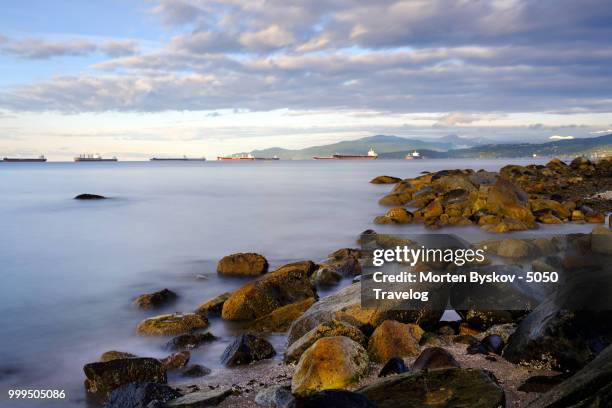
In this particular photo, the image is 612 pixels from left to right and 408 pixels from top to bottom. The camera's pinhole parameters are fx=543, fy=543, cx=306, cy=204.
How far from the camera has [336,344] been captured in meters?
6.28

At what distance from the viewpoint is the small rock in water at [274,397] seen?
17.7 ft

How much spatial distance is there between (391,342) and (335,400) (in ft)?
10.4

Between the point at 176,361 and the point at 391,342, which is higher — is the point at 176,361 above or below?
below

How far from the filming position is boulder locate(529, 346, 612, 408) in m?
3.58

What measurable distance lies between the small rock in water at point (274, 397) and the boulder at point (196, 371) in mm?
1447

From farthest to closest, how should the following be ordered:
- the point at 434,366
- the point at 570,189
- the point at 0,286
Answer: the point at 570,189
the point at 0,286
the point at 434,366

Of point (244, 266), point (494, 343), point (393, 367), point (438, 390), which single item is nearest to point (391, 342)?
point (393, 367)

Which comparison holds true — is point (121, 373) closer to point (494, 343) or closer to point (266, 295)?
point (266, 295)

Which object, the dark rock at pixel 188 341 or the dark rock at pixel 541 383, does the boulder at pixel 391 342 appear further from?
the dark rock at pixel 188 341

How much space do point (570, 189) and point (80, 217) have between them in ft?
99.8

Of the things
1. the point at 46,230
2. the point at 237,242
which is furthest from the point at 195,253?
the point at 46,230

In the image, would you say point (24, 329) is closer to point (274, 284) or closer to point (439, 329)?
point (274, 284)

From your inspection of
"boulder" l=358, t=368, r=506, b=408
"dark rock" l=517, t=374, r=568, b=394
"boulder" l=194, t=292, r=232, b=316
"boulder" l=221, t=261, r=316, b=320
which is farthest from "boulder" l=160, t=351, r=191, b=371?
"dark rock" l=517, t=374, r=568, b=394

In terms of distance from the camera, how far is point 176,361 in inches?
289
